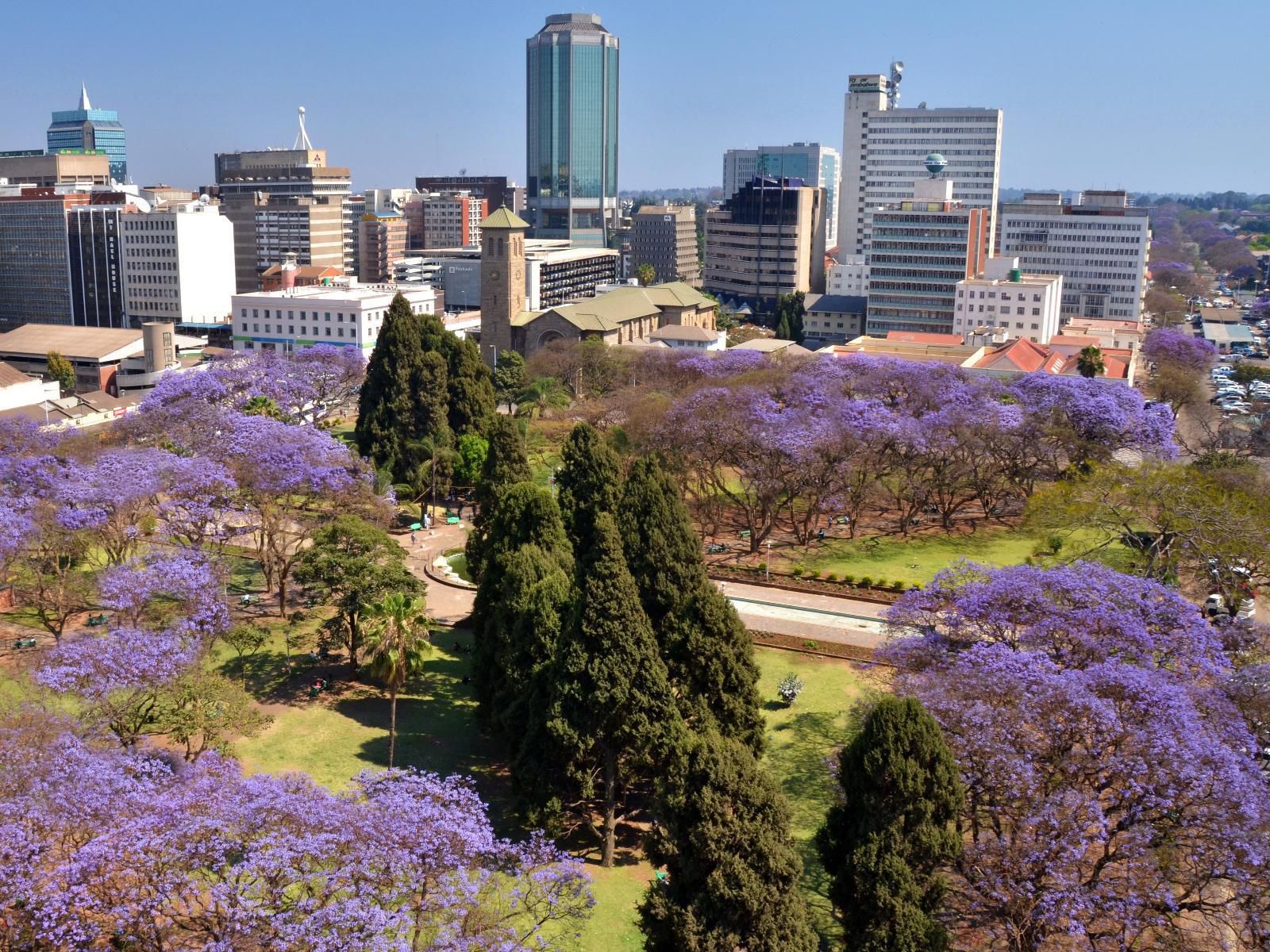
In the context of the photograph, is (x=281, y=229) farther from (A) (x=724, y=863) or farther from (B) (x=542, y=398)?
(A) (x=724, y=863)

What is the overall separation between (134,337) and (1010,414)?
2397 inches

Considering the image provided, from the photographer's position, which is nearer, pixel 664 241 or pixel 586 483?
pixel 586 483

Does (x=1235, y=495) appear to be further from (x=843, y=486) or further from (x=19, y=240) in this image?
(x=19, y=240)

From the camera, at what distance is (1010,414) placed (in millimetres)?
45719

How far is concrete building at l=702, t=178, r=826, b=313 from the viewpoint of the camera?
114m

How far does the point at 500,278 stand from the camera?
Result: 261 ft

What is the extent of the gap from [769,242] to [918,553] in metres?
77.5

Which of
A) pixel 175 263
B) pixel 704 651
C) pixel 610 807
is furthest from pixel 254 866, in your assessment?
pixel 175 263

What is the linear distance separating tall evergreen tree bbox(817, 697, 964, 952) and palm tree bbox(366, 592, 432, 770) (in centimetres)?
1223

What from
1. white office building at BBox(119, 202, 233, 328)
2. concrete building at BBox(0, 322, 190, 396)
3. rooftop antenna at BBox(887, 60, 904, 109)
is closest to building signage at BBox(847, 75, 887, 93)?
rooftop antenna at BBox(887, 60, 904, 109)

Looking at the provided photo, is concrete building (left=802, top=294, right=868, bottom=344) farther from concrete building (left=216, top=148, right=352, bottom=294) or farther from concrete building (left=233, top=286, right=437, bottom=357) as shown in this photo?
concrete building (left=216, top=148, right=352, bottom=294)

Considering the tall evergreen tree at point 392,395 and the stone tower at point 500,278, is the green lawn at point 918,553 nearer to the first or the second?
the tall evergreen tree at point 392,395

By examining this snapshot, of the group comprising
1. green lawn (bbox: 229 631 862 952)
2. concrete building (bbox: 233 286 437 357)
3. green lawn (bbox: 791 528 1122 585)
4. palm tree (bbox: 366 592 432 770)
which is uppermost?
concrete building (bbox: 233 286 437 357)

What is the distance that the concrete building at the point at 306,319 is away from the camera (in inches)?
3029
